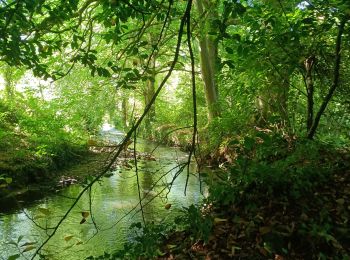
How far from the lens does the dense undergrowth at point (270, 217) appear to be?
3467mm

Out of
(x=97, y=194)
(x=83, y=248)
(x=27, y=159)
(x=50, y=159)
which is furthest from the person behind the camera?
(x=50, y=159)

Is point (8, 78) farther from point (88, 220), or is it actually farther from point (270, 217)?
point (270, 217)

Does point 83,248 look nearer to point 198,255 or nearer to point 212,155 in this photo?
point 198,255

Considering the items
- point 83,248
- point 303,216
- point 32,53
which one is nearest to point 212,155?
point 83,248

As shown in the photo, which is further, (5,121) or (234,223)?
(5,121)

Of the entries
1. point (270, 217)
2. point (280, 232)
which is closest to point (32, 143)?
point (270, 217)

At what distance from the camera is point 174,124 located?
55.9ft

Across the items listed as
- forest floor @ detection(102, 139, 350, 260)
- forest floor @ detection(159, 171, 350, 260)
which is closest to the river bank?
forest floor @ detection(102, 139, 350, 260)

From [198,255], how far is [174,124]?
1342 centimetres

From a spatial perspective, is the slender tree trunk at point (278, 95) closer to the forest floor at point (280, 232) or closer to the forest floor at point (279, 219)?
the forest floor at point (279, 219)

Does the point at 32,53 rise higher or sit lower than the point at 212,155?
higher

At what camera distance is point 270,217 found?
13.1 ft

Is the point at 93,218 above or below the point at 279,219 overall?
below

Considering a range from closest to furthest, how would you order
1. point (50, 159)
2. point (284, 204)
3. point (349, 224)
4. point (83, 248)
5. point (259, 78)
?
point (349, 224), point (284, 204), point (83, 248), point (259, 78), point (50, 159)
